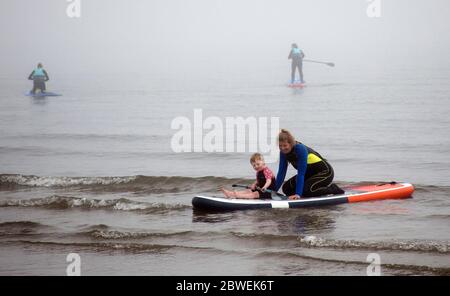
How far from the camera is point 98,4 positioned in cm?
15338

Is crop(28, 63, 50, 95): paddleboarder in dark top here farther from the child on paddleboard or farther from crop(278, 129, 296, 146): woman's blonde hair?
crop(278, 129, 296, 146): woman's blonde hair

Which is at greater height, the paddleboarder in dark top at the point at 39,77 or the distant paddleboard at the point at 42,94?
the paddleboarder in dark top at the point at 39,77

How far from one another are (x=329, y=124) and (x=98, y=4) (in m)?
Answer: 131

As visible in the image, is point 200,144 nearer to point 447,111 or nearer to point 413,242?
point 447,111

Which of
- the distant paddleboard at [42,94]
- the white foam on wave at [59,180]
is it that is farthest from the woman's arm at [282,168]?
the distant paddleboard at [42,94]

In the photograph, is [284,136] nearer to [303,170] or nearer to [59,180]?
[303,170]

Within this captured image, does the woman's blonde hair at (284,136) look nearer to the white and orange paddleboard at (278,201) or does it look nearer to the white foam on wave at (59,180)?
the white and orange paddleboard at (278,201)

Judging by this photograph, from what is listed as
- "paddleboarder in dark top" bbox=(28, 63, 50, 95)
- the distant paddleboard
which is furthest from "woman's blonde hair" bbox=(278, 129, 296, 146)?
the distant paddleboard

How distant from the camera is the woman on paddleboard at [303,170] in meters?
13.8

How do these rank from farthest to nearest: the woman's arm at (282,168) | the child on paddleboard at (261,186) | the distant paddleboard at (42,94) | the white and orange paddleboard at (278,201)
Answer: the distant paddleboard at (42,94) < the child on paddleboard at (261,186) < the white and orange paddleboard at (278,201) < the woman's arm at (282,168)

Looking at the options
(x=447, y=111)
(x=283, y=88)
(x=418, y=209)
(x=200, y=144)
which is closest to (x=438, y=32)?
(x=283, y=88)

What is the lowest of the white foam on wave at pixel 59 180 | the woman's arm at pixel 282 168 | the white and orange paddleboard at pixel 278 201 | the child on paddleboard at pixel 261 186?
the white foam on wave at pixel 59 180

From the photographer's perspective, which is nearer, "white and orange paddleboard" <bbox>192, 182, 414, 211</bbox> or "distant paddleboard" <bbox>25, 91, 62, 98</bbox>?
"white and orange paddleboard" <bbox>192, 182, 414, 211</bbox>

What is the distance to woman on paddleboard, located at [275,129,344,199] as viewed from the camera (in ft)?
45.3
